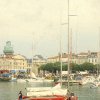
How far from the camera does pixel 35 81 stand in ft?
423

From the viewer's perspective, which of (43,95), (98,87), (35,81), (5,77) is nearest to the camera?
(43,95)

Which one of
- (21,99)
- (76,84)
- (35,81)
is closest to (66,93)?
(21,99)

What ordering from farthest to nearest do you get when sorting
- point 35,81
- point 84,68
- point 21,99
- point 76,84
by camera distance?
point 84,68 < point 35,81 < point 76,84 < point 21,99

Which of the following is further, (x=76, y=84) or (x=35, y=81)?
(x=35, y=81)

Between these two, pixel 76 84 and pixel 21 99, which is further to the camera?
pixel 76 84

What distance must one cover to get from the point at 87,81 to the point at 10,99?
47363 mm

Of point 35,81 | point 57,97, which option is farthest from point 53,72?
point 57,97

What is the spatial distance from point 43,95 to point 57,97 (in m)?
2.75

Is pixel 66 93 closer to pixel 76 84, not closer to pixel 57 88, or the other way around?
pixel 57 88

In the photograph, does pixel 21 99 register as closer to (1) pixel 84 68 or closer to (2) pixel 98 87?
(2) pixel 98 87

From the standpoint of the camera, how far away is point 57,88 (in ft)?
190

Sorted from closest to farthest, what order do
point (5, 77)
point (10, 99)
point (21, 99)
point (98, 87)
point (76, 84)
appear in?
1. point (21, 99)
2. point (10, 99)
3. point (98, 87)
4. point (76, 84)
5. point (5, 77)

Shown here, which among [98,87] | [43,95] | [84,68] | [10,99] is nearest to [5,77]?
[84,68]

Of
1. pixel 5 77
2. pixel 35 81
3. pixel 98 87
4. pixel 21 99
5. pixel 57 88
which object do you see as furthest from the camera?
pixel 5 77
